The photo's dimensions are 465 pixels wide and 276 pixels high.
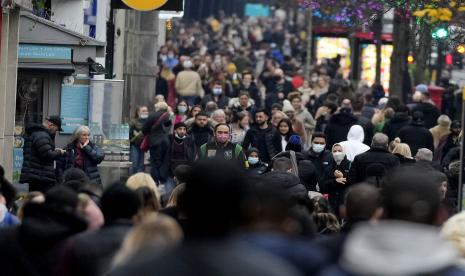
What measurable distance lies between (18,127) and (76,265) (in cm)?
1279

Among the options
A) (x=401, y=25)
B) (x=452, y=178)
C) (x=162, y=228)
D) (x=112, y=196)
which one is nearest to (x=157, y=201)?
(x=112, y=196)

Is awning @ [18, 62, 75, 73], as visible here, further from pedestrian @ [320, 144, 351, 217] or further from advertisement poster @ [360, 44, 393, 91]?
advertisement poster @ [360, 44, 393, 91]

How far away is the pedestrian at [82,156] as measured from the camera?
18.4 meters

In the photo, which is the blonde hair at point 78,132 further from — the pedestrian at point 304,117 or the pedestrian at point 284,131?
the pedestrian at point 304,117

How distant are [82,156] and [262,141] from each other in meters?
3.16

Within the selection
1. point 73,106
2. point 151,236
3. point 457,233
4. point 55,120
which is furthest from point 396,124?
point 151,236

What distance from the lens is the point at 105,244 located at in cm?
761

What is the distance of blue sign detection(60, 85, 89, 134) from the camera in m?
20.5

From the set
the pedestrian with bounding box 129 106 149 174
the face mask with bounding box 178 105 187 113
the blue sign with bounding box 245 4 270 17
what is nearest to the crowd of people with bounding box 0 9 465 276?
the pedestrian with bounding box 129 106 149 174

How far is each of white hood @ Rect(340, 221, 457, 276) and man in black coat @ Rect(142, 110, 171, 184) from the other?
54.7 ft

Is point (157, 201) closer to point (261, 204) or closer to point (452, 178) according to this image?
point (261, 204)

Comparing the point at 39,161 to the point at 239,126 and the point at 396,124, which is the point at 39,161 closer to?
the point at 239,126

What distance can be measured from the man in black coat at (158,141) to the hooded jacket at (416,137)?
3369 millimetres

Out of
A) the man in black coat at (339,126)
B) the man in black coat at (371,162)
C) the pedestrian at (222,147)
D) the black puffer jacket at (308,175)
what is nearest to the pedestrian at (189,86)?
the man in black coat at (339,126)
